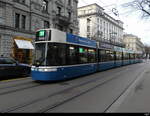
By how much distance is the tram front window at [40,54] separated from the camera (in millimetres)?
9920

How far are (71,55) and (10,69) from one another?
4.70 m

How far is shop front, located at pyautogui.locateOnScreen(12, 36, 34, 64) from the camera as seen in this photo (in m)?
21.8

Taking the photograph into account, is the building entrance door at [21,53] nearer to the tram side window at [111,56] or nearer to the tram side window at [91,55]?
the tram side window at [91,55]

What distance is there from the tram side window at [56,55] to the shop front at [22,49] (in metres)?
12.6

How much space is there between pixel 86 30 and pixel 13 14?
39937mm

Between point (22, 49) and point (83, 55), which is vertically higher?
point (22, 49)

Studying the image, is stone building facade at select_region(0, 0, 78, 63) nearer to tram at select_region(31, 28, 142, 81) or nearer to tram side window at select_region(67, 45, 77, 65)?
tram at select_region(31, 28, 142, 81)

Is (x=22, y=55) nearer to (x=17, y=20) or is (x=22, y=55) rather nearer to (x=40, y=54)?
(x=17, y=20)

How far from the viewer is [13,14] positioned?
21828 millimetres

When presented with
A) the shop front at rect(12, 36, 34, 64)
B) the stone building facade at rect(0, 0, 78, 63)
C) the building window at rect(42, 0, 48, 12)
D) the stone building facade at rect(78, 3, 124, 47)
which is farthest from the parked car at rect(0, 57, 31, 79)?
the stone building facade at rect(78, 3, 124, 47)

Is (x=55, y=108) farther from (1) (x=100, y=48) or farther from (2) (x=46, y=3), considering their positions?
(2) (x=46, y=3)

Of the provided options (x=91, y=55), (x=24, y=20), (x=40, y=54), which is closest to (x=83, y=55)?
(x=91, y=55)

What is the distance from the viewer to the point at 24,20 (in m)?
24.0

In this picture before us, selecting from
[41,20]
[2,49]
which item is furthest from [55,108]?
[41,20]
